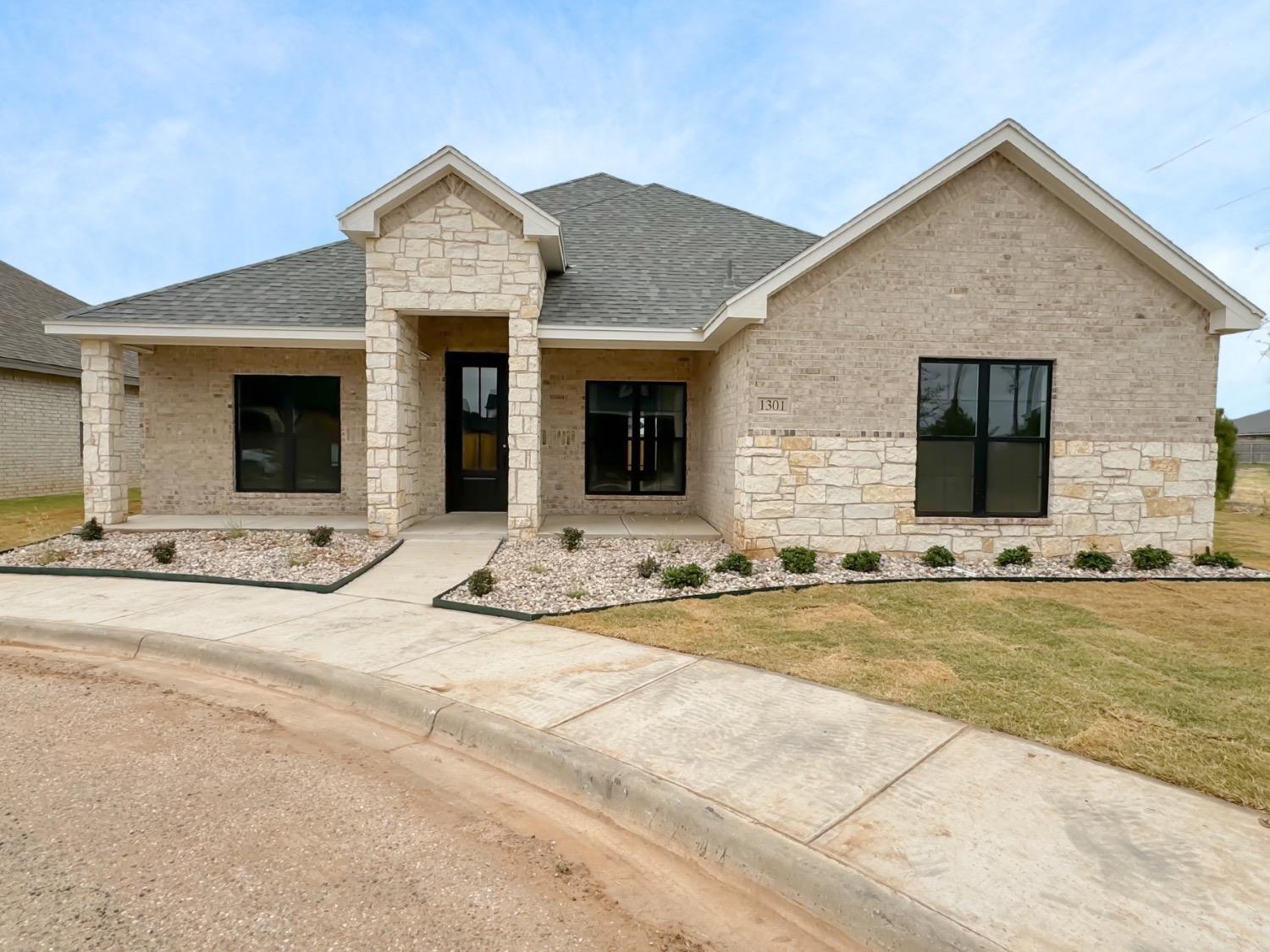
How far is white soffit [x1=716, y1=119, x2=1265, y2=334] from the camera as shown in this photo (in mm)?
8703

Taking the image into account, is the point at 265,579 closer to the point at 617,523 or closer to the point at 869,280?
the point at 617,523

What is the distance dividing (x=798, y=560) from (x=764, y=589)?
38.3 inches

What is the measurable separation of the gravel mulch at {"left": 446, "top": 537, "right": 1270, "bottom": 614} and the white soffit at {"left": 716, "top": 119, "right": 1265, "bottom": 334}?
3324mm

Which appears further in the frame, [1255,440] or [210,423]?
[1255,440]

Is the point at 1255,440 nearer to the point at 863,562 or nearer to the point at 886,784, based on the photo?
the point at 863,562

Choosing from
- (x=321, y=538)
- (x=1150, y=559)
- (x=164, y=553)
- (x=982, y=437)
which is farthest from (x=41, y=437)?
(x=1150, y=559)

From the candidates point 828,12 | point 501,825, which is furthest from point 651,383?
point 501,825

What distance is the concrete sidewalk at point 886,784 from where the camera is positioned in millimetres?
2418

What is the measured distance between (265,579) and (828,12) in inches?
501

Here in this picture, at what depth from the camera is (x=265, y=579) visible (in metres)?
7.82

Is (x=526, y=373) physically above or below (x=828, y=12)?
below

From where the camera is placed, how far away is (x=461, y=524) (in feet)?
37.5

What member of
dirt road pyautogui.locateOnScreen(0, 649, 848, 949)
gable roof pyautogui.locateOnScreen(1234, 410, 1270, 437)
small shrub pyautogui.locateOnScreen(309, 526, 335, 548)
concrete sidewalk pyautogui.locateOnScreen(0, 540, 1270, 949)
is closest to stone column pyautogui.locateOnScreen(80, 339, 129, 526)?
small shrub pyautogui.locateOnScreen(309, 526, 335, 548)

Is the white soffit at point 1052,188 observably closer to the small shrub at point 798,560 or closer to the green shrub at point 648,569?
the small shrub at point 798,560
